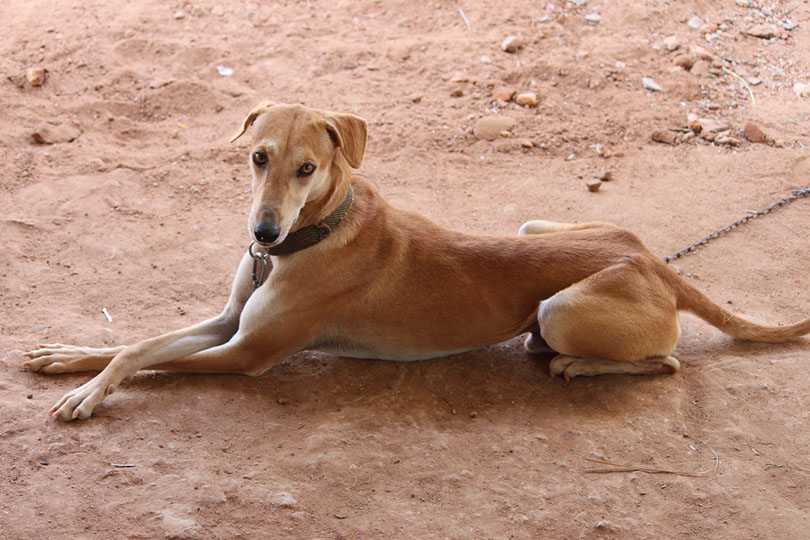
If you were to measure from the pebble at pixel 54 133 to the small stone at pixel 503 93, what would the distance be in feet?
13.3

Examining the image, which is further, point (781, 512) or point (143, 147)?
point (143, 147)

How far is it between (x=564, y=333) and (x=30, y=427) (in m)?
2.71

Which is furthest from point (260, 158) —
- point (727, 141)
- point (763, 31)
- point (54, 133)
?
point (763, 31)

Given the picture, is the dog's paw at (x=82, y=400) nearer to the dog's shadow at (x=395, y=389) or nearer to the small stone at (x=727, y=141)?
the dog's shadow at (x=395, y=389)

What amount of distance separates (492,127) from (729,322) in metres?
3.60

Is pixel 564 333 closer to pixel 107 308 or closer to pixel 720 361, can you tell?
pixel 720 361

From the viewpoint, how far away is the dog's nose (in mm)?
3576

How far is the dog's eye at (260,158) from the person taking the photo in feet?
12.2

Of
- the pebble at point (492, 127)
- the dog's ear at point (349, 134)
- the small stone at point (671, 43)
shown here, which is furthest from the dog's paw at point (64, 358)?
the small stone at point (671, 43)

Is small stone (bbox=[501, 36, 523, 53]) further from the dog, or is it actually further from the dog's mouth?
the dog's mouth

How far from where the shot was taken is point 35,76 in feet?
24.8

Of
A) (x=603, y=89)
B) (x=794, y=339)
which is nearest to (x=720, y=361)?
(x=794, y=339)

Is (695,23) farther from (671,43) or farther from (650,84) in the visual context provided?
(650,84)

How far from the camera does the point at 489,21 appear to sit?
8.94 meters
